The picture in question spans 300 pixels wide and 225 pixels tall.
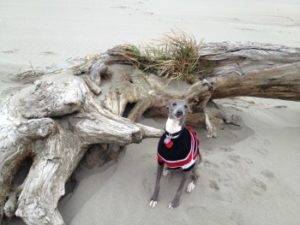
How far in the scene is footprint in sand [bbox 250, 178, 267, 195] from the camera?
3457mm

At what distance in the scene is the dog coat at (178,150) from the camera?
312 centimetres

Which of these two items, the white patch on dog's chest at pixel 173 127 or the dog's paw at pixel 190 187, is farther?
the dog's paw at pixel 190 187

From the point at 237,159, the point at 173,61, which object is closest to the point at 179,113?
the point at 237,159

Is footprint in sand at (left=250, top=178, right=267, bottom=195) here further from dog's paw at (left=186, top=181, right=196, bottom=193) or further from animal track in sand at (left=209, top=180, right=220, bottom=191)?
dog's paw at (left=186, top=181, right=196, bottom=193)

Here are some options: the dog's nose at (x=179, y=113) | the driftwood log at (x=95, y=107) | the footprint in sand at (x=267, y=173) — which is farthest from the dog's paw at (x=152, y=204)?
the footprint in sand at (x=267, y=173)

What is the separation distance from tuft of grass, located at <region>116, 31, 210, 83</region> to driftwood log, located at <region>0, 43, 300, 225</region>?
86 millimetres

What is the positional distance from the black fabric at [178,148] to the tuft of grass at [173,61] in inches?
46.7

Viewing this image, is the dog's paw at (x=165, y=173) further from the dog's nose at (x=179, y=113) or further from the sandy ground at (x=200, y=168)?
the dog's nose at (x=179, y=113)

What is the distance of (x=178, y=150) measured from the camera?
3.12m

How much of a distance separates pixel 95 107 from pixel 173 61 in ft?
4.30

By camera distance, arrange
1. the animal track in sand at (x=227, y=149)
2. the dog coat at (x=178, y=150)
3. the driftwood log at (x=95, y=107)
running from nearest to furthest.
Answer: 1. the driftwood log at (x=95, y=107)
2. the dog coat at (x=178, y=150)
3. the animal track in sand at (x=227, y=149)

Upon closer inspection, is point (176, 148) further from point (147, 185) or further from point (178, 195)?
point (147, 185)

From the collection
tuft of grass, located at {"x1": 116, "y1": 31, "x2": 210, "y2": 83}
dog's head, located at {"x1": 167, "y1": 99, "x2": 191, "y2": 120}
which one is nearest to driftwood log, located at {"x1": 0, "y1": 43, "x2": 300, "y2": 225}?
tuft of grass, located at {"x1": 116, "y1": 31, "x2": 210, "y2": 83}

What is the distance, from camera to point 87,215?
10.2ft
